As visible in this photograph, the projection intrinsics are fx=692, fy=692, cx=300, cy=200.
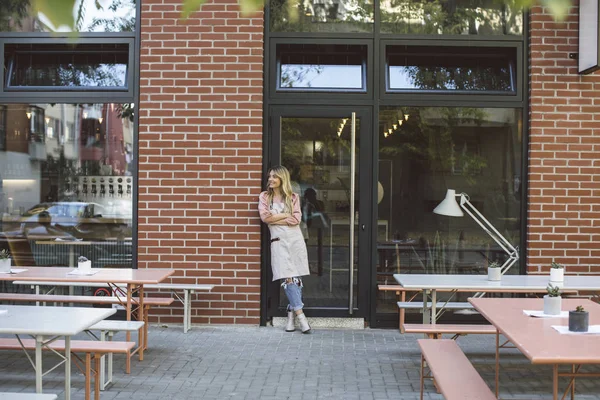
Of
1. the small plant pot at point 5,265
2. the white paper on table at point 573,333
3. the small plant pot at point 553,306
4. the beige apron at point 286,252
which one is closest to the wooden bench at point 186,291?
the beige apron at point 286,252

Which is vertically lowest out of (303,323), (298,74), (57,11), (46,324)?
(303,323)

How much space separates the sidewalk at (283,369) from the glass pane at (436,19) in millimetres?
3378

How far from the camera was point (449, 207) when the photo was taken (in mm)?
7727

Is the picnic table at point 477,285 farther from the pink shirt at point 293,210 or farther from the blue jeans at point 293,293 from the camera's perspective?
the pink shirt at point 293,210

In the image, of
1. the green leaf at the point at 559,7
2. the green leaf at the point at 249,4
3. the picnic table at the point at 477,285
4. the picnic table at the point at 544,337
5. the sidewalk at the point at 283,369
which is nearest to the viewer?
the green leaf at the point at 559,7

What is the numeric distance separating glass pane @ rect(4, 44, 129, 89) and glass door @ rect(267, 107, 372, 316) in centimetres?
189

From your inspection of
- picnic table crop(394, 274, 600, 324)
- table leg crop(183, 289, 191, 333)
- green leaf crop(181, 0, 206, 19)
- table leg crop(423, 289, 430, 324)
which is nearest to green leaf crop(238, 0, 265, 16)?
green leaf crop(181, 0, 206, 19)

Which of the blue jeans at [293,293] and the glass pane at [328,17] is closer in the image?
the blue jeans at [293,293]

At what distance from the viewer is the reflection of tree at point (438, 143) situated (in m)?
7.73

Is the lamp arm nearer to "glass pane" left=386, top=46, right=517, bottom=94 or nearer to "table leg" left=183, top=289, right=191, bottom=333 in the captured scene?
"glass pane" left=386, top=46, right=517, bottom=94

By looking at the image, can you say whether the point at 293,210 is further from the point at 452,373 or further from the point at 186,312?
the point at 452,373

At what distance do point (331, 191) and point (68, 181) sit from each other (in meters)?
2.99

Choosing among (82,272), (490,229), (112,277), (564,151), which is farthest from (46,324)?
(564,151)

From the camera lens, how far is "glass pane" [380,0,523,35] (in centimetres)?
772
